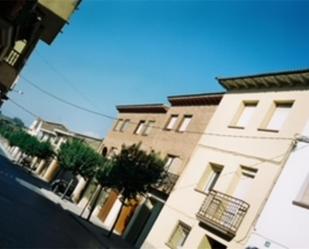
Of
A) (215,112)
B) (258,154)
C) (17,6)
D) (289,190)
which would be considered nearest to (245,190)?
(258,154)

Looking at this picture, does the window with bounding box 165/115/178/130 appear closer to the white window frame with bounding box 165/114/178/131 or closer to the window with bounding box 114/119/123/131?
the white window frame with bounding box 165/114/178/131

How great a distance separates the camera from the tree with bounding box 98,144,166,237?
76.7ft

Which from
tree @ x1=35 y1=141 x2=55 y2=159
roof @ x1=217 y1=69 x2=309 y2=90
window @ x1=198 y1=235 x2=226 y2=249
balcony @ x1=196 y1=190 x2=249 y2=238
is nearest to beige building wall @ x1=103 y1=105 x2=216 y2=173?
roof @ x1=217 y1=69 x2=309 y2=90

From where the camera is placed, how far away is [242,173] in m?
19.3

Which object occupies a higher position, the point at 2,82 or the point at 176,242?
the point at 2,82

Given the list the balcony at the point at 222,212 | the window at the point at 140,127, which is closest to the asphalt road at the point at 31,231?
the balcony at the point at 222,212

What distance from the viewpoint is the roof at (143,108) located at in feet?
105

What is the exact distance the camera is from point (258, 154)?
61.6ft

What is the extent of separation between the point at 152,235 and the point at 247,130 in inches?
289

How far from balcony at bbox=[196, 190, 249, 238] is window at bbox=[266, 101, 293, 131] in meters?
3.72

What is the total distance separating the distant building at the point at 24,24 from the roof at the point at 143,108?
1276 centimetres

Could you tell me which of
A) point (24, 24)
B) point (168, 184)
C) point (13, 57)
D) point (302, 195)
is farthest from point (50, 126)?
point (24, 24)

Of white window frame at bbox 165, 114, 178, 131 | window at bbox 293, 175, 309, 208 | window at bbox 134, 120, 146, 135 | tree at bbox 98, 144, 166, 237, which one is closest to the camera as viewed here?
window at bbox 293, 175, 309, 208

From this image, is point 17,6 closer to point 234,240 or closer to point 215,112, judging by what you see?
point 234,240
